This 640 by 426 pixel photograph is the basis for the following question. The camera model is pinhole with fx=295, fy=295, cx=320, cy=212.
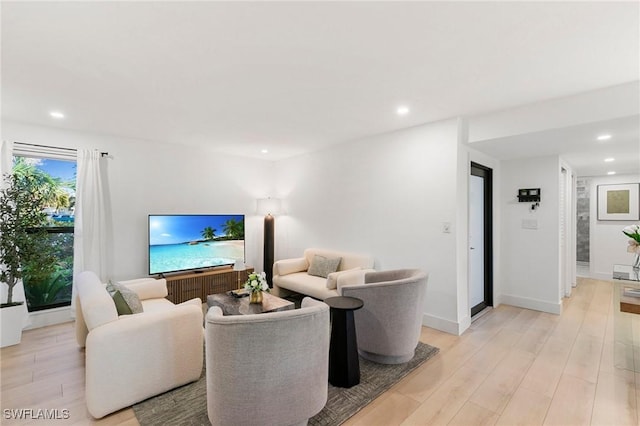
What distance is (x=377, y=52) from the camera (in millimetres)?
2031

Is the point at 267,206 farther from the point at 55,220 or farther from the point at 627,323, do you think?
the point at 627,323

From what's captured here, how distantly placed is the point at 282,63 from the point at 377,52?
2.26 ft

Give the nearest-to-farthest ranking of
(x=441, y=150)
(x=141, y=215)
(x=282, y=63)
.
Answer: (x=282, y=63), (x=441, y=150), (x=141, y=215)

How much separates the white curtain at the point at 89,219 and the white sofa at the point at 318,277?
2.35 metres

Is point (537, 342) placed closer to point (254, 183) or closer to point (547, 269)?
point (547, 269)

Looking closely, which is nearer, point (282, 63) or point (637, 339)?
point (282, 63)

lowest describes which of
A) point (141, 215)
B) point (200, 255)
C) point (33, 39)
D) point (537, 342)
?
point (537, 342)

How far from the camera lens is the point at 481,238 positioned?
4.26m

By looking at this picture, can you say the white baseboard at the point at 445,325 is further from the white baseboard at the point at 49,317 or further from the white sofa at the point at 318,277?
the white baseboard at the point at 49,317

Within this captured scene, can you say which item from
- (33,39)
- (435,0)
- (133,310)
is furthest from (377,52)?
(133,310)

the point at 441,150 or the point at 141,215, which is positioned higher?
the point at 441,150

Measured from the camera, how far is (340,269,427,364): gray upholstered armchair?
99.7 inches

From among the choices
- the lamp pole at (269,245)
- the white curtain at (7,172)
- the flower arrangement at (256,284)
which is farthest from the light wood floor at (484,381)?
the lamp pole at (269,245)

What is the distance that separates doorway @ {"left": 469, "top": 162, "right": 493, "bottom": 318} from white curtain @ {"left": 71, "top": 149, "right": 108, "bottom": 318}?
486 centimetres
